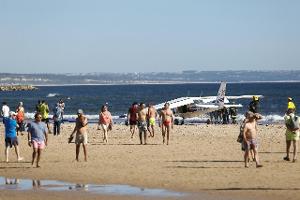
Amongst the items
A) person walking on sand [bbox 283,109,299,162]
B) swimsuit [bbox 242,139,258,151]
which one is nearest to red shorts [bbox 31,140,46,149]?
swimsuit [bbox 242,139,258,151]

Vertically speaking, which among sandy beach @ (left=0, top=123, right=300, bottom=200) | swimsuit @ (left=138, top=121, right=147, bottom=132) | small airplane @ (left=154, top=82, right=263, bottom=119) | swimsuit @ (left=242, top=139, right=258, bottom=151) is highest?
small airplane @ (left=154, top=82, right=263, bottom=119)

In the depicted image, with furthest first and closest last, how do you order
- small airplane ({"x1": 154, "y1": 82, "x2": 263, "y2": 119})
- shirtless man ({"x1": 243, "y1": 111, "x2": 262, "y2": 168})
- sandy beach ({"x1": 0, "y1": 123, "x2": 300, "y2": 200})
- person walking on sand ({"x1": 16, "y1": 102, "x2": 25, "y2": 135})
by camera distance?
small airplane ({"x1": 154, "y1": 82, "x2": 263, "y2": 119}) → person walking on sand ({"x1": 16, "y1": 102, "x2": 25, "y2": 135}) → shirtless man ({"x1": 243, "y1": 111, "x2": 262, "y2": 168}) → sandy beach ({"x1": 0, "y1": 123, "x2": 300, "y2": 200})

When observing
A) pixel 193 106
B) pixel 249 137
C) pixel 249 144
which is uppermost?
pixel 193 106

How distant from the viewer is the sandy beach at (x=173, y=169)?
15570 mm

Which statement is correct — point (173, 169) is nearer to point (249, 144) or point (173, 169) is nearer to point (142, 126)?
point (249, 144)

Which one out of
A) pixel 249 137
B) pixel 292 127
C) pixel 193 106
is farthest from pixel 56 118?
pixel 193 106

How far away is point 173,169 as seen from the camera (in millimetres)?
19234

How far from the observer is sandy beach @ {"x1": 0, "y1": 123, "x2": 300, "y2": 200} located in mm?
15570

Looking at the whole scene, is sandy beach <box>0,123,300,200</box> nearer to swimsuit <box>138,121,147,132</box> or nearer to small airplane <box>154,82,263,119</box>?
swimsuit <box>138,121,147,132</box>

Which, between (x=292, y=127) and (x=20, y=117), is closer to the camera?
(x=292, y=127)

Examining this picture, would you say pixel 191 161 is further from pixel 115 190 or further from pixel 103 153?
pixel 115 190

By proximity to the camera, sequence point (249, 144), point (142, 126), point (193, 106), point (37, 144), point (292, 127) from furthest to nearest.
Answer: point (193, 106) → point (142, 126) → point (292, 127) → point (37, 144) → point (249, 144)

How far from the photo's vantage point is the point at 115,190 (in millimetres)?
15914

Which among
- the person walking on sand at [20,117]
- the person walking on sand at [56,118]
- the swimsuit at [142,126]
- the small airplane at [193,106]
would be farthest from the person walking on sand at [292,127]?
the small airplane at [193,106]
